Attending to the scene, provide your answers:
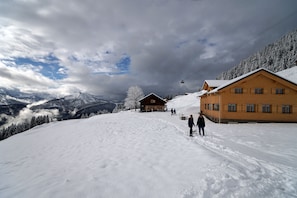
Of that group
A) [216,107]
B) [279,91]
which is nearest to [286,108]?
[279,91]

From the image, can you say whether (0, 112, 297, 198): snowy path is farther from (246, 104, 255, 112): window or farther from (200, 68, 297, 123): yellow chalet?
(246, 104, 255, 112): window

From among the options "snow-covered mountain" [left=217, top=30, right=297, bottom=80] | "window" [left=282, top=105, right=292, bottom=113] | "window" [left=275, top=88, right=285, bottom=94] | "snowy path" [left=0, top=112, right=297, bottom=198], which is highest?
"snow-covered mountain" [left=217, top=30, right=297, bottom=80]

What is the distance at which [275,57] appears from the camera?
111m

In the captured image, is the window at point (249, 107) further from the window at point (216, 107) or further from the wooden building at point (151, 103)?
the wooden building at point (151, 103)

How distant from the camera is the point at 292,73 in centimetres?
4953

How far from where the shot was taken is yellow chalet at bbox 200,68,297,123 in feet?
76.1

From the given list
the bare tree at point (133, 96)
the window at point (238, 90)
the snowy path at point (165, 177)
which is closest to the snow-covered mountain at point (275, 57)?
the bare tree at point (133, 96)

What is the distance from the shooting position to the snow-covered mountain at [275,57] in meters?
98.2

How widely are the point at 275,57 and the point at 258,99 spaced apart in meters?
119

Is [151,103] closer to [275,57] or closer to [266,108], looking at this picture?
[266,108]

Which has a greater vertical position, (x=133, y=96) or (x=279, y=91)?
(x=133, y=96)

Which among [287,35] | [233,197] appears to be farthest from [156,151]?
[287,35]

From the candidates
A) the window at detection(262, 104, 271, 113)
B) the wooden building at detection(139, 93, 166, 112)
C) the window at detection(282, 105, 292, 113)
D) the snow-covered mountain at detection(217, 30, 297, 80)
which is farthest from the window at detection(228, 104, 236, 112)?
the snow-covered mountain at detection(217, 30, 297, 80)

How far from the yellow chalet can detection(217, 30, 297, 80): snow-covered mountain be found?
300ft
